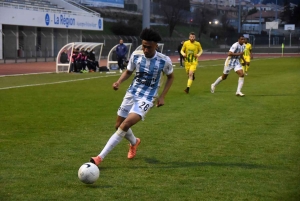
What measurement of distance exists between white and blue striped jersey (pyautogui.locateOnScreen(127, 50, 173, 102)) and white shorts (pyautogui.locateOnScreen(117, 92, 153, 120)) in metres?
0.07

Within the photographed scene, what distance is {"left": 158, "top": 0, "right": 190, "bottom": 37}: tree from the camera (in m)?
86.8

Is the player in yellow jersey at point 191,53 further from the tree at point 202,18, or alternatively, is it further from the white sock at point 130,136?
the tree at point 202,18

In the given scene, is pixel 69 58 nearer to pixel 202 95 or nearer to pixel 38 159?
pixel 202 95

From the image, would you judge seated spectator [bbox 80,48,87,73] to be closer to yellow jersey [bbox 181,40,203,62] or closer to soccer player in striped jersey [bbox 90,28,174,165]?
yellow jersey [bbox 181,40,203,62]

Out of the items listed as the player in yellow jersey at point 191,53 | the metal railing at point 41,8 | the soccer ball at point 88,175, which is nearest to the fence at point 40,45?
the metal railing at point 41,8

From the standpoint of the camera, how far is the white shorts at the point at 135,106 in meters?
8.08

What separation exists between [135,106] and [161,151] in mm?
1492

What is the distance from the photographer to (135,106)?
26.7 feet

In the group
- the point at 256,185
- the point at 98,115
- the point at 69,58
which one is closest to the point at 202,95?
the point at 98,115

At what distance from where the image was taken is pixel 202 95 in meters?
19.3

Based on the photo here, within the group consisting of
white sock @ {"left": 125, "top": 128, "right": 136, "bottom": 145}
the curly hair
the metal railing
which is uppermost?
the metal railing

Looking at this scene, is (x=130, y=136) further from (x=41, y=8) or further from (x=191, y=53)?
(x=41, y=8)

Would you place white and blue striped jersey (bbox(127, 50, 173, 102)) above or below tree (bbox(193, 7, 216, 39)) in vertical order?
below

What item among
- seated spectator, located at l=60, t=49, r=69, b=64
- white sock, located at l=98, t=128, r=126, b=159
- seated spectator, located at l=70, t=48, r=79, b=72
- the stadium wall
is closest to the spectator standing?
seated spectator, located at l=70, t=48, r=79, b=72
